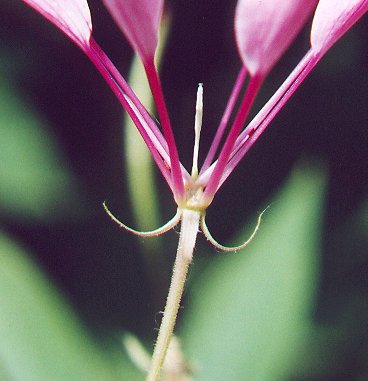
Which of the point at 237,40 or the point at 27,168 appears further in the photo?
the point at 27,168

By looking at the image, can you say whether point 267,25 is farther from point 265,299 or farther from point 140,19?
point 265,299

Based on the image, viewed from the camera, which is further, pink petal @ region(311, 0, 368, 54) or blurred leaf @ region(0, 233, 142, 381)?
blurred leaf @ region(0, 233, 142, 381)

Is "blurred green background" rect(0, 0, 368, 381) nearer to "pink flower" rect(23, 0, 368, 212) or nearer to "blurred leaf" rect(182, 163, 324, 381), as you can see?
"blurred leaf" rect(182, 163, 324, 381)

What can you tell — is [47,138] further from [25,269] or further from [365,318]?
[365,318]

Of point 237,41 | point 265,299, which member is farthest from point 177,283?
point 265,299

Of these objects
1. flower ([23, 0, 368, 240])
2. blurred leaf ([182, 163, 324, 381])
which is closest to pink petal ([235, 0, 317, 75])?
flower ([23, 0, 368, 240])

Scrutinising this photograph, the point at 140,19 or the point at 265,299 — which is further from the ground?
the point at 140,19

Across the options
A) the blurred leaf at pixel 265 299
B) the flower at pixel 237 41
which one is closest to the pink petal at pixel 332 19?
the flower at pixel 237 41
